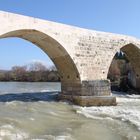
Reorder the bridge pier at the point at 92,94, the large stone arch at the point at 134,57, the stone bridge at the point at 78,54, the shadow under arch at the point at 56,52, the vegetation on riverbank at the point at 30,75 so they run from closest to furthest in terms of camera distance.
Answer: the shadow under arch at the point at 56,52, the stone bridge at the point at 78,54, the bridge pier at the point at 92,94, the large stone arch at the point at 134,57, the vegetation on riverbank at the point at 30,75

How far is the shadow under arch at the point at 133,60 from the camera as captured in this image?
13.5 meters

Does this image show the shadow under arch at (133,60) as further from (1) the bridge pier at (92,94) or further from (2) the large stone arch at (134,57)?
(1) the bridge pier at (92,94)

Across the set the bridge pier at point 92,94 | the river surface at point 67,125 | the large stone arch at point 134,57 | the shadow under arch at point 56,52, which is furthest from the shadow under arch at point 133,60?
the river surface at point 67,125

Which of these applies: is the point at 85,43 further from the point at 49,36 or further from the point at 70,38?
the point at 49,36

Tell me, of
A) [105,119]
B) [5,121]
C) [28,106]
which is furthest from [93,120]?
[28,106]

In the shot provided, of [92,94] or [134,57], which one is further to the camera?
[134,57]

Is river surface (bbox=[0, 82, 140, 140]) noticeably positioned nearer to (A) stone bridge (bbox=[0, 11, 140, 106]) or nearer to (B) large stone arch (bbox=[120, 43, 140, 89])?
(A) stone bridge (bbox=[0, 11, 140, 106])

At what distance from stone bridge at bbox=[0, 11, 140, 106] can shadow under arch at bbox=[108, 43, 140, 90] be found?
1921 mm

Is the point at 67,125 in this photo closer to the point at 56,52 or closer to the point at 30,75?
the point at 56,52

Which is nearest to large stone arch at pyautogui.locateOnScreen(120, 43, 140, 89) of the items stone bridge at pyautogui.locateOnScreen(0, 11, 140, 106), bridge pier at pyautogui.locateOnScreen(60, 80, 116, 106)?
stone bridge at pyautogui.locateOnScreen(0, 11, 140, 106)

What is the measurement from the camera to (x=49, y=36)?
8945mm

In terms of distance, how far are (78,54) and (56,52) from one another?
82 centimetres

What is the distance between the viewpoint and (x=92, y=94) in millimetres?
10078

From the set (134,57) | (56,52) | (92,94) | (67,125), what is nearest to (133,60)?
(134,57)
